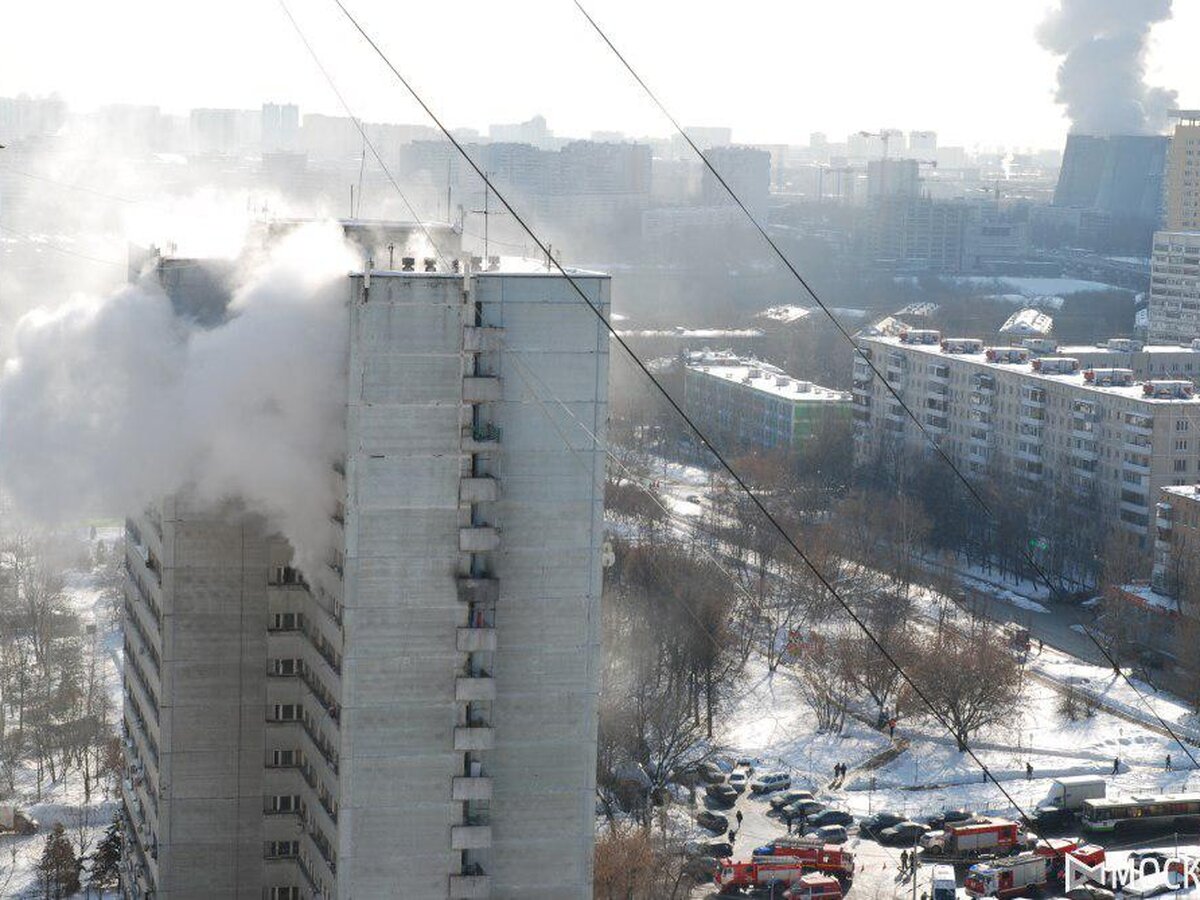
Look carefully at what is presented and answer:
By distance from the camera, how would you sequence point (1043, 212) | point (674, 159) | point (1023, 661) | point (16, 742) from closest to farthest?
point (16, 742)
point (1023, 661)
point (1043, 212)
point (674, 159)

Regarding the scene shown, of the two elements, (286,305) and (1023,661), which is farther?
(1023,661)

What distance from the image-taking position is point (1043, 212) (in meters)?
50.2

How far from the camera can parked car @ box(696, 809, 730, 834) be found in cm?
1002

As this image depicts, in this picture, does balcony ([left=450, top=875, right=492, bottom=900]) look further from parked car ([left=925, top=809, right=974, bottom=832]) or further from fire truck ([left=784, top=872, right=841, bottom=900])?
parked car ([left=925, top=809, right=974, bottom=832])

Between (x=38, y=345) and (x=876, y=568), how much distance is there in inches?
401

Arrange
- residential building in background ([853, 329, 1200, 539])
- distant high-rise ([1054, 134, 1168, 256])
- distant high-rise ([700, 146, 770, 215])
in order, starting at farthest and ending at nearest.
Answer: distant high-rise ([700, 146, 770, 215]), distant high-rise ([1054, 134, 1168, 256]), residential building in background ([853, 329, 1200, 539])

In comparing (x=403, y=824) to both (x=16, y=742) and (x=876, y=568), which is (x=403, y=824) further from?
(x=876, y=568)

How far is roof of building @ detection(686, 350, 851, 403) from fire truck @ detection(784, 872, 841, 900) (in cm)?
1228

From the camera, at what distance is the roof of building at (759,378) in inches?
839

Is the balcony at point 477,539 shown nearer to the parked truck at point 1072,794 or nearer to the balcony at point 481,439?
the balcony at point 481,439

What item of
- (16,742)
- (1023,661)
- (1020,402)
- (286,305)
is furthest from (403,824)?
(1020,402)

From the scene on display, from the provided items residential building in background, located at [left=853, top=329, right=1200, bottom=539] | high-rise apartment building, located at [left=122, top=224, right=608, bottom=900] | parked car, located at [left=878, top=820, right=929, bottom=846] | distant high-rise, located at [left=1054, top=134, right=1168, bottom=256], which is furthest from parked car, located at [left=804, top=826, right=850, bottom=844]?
distant high-rise, located at [left=1054, top=134, right=1168, bottom=256]

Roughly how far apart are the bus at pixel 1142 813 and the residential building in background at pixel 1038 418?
661 centimetres

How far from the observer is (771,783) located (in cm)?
1077
